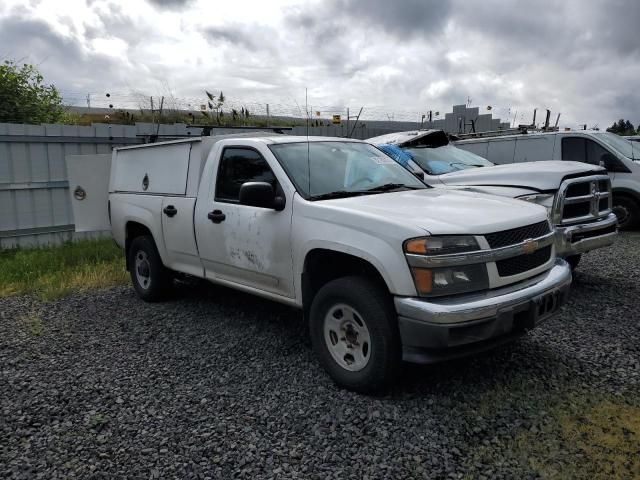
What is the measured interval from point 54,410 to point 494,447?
9.35ft

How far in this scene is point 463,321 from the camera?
315cm

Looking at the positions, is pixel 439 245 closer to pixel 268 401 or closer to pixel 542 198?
pixel 268 401

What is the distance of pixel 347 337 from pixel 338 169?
1473 mm

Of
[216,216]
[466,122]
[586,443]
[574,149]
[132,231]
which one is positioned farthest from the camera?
[466,122]

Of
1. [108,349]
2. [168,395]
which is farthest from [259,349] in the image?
[108,349]

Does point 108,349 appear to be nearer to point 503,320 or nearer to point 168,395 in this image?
point 168,395

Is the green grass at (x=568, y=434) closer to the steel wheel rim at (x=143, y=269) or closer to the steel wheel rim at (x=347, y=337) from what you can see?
the steel wheel rim at (x=347, y=337)

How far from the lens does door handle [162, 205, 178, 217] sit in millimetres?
5305

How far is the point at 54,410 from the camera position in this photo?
360 cm

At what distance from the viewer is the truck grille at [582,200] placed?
5.52m

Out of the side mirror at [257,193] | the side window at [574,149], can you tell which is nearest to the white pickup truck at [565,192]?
the side mirror at [257,193]

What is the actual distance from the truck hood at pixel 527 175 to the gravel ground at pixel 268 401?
53.1 inches

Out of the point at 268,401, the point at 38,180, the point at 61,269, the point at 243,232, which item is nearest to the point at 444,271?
the point at 268,401

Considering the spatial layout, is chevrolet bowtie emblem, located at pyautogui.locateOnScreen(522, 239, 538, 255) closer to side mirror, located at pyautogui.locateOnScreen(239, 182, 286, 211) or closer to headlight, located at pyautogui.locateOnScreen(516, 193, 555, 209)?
side mirror, located at pyautogui.locateOnScreen(239, 182, 286, 211)
